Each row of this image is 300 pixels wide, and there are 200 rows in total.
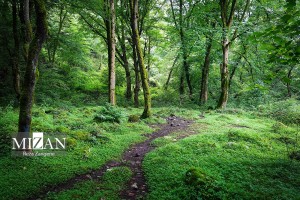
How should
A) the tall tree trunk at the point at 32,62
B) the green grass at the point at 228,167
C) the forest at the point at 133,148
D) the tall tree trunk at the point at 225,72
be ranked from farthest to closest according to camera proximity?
1. the tall tree trunk at the point at 225,72
2. the tall tree trunk at the point at 32,62
3. the green grass at the point at 228,167
4. the forest at the point at 133,148

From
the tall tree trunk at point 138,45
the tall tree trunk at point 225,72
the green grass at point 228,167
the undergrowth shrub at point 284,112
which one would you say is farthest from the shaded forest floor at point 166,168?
the tall tree trunk at point 225,72

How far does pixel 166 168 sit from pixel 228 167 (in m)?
1.73

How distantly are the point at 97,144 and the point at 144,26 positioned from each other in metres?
16.1

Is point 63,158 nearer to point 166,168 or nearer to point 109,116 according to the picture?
point 166,168

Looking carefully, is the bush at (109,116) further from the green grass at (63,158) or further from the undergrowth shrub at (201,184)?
the undergrowth shrub at (201,184)

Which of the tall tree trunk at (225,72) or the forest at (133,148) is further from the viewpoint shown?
the tall tree trunk at (225,72)

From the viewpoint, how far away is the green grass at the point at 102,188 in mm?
4426

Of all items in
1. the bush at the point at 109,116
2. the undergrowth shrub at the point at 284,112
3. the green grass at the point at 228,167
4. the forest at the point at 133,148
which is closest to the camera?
the forest at the point at 133,148

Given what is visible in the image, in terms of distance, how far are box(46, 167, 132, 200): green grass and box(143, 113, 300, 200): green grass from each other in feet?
2.40

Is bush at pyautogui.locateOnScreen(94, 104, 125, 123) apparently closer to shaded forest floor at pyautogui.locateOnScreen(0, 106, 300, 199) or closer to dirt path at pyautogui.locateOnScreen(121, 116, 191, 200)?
shaded forest floor at pyautogui.locateOnScreen(0, 106, 300, 199)

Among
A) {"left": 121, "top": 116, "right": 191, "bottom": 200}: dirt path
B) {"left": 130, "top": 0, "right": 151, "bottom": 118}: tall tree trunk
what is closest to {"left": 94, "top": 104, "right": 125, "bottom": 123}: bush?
{"left": 130, "top": 0, "right": 151, "bottom": 118}: tall tree trunk

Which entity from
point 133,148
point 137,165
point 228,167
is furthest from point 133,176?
point 228,167

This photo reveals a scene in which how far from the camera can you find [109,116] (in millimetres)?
10500

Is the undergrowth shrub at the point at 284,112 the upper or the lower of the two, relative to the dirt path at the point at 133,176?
upper
